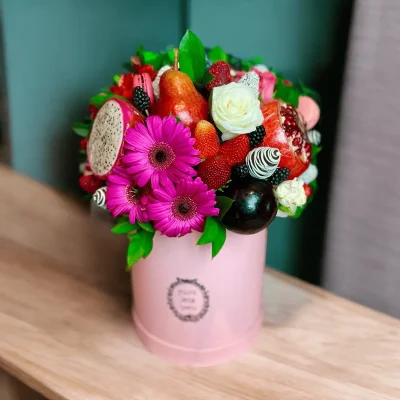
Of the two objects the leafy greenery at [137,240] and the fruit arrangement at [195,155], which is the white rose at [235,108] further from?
the leafy greenery at [137,240]

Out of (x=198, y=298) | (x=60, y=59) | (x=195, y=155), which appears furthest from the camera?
(x=60, y=59)

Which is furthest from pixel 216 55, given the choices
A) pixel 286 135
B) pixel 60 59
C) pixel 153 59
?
pixel 60 59

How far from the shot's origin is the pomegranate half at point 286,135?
0.67 meters

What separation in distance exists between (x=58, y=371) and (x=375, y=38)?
1.99ft

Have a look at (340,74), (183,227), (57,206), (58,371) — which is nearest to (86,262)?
(57,206)

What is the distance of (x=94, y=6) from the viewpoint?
997 millimetres

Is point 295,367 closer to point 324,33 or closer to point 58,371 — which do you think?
point 58,371

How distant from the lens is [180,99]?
65cm

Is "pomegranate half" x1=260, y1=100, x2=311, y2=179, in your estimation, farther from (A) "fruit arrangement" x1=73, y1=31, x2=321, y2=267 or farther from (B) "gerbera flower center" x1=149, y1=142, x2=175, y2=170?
(B) "gerbera flower center" x1=149, y1=142, x2=175, y2=170

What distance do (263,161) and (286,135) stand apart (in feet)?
0.23

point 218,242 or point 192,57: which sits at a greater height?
point 192,57

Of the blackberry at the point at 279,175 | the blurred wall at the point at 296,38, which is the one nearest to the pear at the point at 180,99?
the blackberry at the point at 279,175

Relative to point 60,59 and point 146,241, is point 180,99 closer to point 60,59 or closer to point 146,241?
point 146,241

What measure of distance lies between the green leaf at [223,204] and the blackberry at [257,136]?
7 cm
